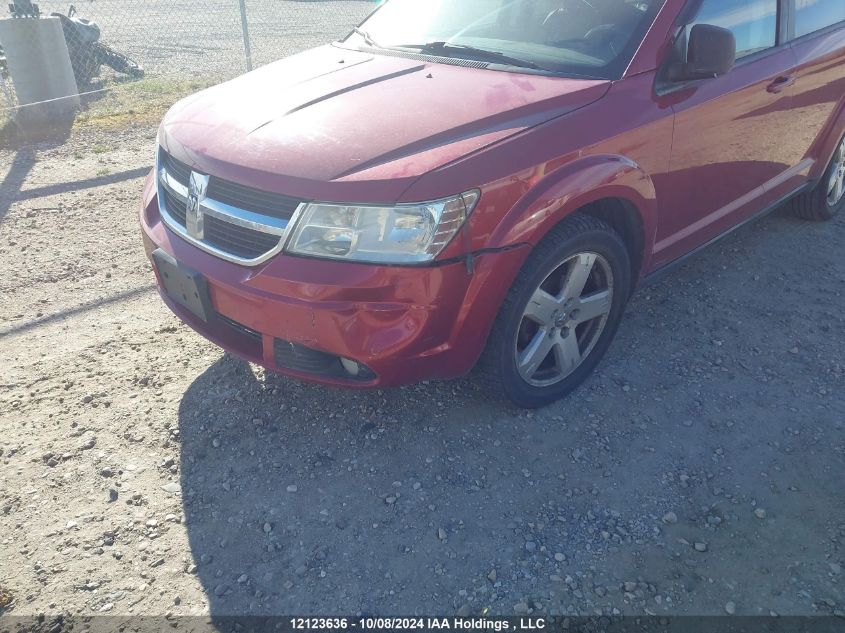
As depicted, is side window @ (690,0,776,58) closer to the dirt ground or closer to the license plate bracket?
the dirt ground

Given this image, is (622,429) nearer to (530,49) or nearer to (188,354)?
(530,49)

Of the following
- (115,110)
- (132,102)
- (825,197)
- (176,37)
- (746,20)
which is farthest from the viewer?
(176,37)

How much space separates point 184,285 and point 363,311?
0.79 m

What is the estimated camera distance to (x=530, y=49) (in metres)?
3.07

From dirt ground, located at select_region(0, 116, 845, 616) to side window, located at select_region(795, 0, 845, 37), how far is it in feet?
5.05

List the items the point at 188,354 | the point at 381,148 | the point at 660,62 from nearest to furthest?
the point at 381,148, the point at 660,62, the point at 188,354

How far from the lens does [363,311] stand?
2318mm

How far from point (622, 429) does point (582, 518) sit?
574mm

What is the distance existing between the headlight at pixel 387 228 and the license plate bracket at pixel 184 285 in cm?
52

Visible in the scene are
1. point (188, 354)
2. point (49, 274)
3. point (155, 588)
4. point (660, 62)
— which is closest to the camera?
point (155, 588)

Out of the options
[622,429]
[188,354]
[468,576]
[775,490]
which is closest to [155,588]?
[468,576]

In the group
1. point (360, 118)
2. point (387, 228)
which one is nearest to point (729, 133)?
point (360, 118)

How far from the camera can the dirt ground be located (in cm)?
223

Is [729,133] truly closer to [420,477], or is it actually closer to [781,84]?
[781,84]
